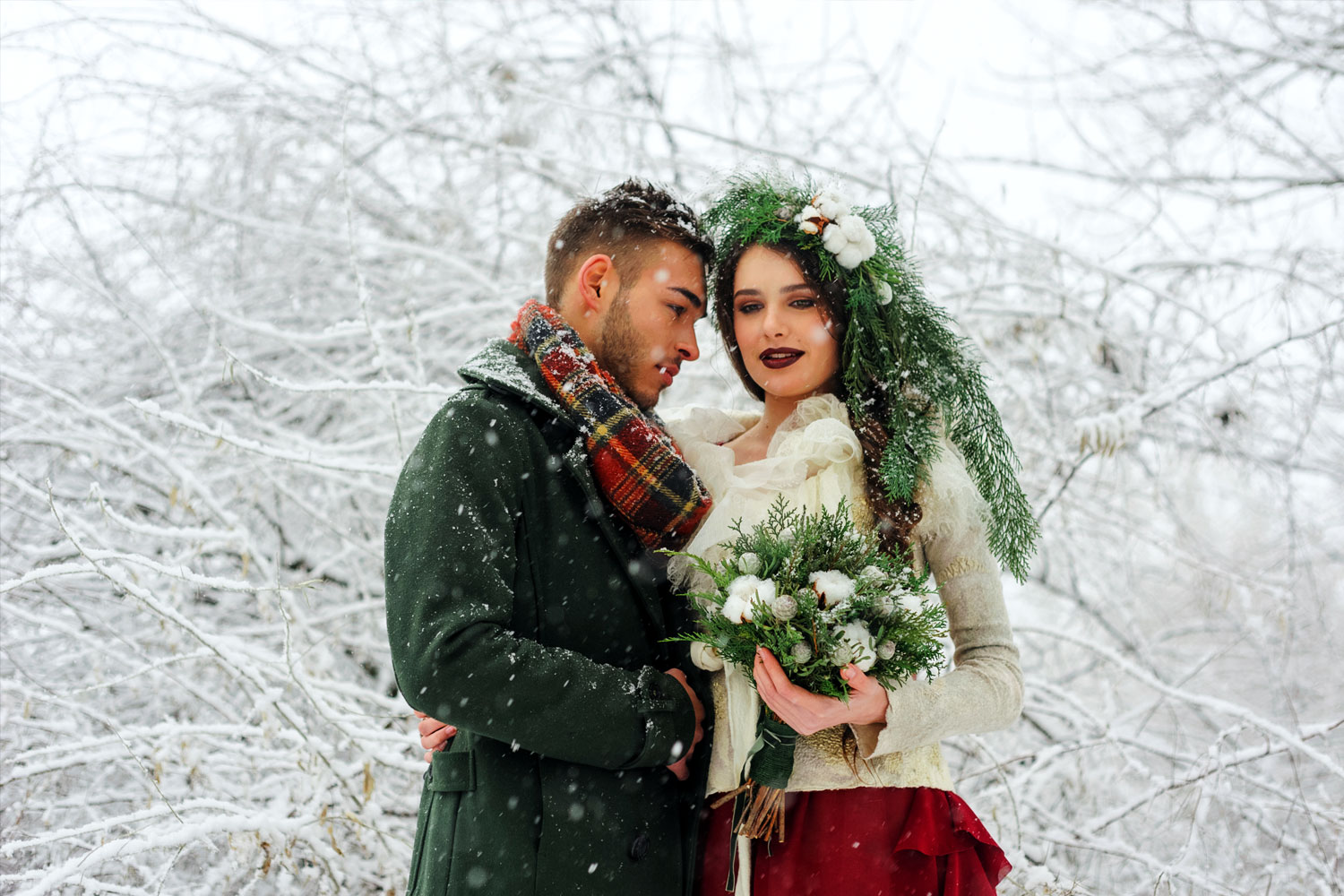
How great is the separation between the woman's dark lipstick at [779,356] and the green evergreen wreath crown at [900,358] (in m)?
0.12

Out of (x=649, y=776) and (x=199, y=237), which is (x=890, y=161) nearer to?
(x=649, y=776)

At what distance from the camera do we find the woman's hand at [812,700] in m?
1.58

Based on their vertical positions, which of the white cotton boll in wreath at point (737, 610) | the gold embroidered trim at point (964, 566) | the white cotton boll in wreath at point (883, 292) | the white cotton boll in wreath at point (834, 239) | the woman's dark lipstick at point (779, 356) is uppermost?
the white cotton boll in wreath at point (834, 239)

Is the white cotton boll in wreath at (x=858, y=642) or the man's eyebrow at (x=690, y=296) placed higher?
the man's eyebrow at (x=690, y=296)

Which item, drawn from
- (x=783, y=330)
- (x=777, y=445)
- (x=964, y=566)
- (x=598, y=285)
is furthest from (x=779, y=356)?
(x=964, y=566)

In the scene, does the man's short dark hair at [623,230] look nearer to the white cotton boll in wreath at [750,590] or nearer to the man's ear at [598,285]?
the man's ear at [598,285]

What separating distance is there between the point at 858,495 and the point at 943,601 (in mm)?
296

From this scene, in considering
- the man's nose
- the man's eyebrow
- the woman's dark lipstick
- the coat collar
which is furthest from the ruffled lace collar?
the coat collar

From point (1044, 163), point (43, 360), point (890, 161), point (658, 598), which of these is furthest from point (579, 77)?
point (658, 598)

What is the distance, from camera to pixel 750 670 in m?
1.67

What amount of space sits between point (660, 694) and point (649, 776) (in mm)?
180

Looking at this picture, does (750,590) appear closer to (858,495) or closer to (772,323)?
(858,495)

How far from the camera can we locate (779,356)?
212 centimetres

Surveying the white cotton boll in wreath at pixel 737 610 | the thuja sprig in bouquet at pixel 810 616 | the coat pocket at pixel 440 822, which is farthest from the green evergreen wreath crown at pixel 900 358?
the coat pocket at pixel 440 822
